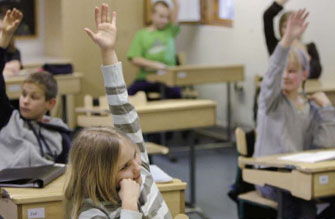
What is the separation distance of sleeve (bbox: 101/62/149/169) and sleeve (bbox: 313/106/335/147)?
139 centimetres

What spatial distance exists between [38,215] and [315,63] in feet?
11.8

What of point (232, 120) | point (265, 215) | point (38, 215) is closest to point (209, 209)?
point (265, 215)

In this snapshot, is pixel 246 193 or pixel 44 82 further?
pixel 246 193

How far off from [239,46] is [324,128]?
4.14 m

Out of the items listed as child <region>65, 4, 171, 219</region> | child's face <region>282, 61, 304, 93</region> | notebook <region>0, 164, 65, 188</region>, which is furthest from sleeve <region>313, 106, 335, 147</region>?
child <region>65, 4, 171, 219</region>

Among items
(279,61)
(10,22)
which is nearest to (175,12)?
(279,61)

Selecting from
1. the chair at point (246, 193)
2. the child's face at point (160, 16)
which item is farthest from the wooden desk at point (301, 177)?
the child's face at point (160, 16)

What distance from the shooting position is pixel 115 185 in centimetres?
170

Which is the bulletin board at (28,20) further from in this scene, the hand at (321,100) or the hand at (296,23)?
the hand at (296,23)

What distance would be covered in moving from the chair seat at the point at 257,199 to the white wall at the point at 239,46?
8.19 ft

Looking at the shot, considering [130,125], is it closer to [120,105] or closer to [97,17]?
[120,105]

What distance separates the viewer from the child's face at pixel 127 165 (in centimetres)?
169

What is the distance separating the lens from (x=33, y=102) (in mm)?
2773

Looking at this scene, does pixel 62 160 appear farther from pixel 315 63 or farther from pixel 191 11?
pixel 191 11
